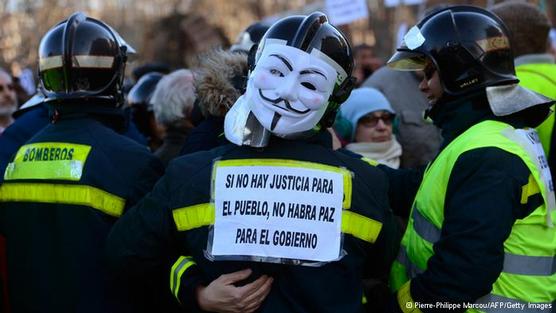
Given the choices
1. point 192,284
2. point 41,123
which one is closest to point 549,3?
point 41,123

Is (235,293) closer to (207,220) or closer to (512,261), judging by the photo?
(207,220)

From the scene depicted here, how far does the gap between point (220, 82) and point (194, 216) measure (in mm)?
926

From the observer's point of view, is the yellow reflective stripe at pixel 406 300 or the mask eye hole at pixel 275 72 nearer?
the mask eye hole at pixel 275 72

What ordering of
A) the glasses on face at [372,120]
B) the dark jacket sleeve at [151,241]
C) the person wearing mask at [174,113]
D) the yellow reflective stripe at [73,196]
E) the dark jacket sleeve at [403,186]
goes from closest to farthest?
1. the dark jacket sleeve at [151,241]
2. the yellow reflective stripe at [73,196]
3. the dark jacket sleeve at [403,186]
4. the person wearing mask at [174,113]
5. the glasses on face at [372,120]

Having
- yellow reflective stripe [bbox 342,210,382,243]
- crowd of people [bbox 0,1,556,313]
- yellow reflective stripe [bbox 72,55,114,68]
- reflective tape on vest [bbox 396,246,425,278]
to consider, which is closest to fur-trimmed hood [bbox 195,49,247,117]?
crowd of people [bbox 0,1,556,313]

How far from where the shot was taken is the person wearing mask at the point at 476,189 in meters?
2.64

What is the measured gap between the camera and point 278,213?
8.54 feet

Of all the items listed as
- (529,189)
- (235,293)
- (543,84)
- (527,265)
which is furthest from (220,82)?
(543,84)

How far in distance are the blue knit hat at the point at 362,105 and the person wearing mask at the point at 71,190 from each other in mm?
1553

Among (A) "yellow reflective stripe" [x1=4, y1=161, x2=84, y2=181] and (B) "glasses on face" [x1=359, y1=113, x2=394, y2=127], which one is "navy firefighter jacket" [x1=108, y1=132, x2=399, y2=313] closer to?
(A) "yellow reflective stripe" [x1=4, y1=161, x2=84, y2=181]

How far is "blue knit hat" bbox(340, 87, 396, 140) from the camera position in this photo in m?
4.43

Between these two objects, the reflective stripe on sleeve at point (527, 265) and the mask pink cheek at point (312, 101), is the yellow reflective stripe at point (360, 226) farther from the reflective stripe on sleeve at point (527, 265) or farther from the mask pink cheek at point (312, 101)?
the reflective stripe on sleeve at point (527, 265)

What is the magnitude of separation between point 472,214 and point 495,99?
2.08 feet

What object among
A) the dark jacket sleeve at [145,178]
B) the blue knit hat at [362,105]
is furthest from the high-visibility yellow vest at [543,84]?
the dark jacket sleeve at [145,178]
